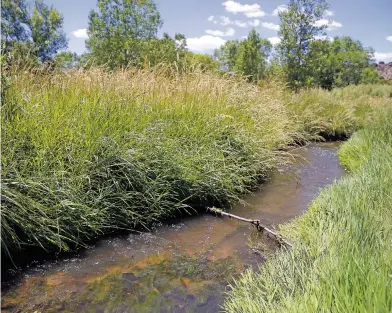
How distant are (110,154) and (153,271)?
1125 mm

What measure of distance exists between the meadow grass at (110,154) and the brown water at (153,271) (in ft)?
0.70

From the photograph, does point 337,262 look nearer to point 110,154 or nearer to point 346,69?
point 110,154

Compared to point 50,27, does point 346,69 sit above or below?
below

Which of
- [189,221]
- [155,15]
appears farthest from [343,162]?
[155,15]

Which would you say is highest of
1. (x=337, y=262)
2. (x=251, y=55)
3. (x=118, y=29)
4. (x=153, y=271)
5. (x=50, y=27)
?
(x=50, y=27)

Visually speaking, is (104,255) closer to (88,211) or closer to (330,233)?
(88,211)

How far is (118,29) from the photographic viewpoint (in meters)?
13.8

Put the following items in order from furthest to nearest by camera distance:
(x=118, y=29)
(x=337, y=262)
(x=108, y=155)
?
(x=118, y=29) → (x=108, y=155) → (x=337, y=262)

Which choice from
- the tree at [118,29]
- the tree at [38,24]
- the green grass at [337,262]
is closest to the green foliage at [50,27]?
the tree at [38,24]

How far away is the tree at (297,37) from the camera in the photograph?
46.1 feet

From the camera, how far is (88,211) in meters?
2.71

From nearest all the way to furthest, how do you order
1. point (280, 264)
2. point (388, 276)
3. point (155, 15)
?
1. point (388, 276)
2. point (280, 264)
3. point (155, 15)

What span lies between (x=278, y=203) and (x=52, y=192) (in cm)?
246

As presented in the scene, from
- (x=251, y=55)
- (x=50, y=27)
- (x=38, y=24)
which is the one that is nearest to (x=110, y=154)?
(x=251, y=55)
